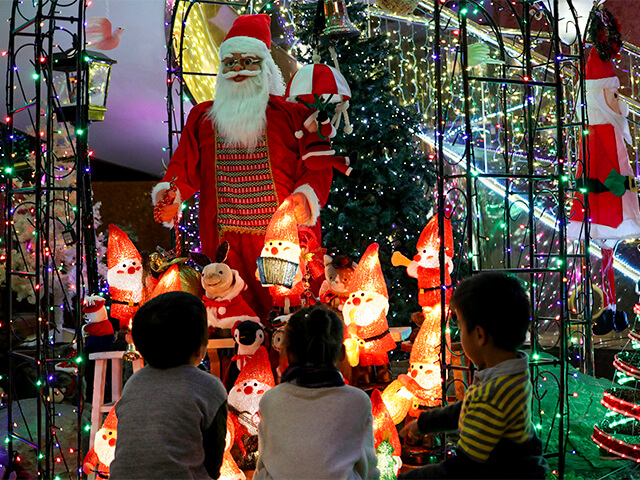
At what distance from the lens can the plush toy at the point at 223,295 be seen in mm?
3633

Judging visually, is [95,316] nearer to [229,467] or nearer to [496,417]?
[229,467]

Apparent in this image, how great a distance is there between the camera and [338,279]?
3.83m

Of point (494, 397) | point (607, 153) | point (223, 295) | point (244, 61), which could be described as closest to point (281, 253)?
point (223, 295)

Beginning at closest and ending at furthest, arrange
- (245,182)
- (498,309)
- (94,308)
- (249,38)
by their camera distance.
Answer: (498,309) < (94,308) < (245,182) < (249,38)

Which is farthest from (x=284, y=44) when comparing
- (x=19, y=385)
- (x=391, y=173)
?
(x=19, y=385)

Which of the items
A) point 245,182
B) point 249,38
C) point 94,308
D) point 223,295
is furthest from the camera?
point 249,38

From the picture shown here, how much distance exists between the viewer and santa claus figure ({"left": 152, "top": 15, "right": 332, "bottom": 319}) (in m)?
4.14

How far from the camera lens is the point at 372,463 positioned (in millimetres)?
2279

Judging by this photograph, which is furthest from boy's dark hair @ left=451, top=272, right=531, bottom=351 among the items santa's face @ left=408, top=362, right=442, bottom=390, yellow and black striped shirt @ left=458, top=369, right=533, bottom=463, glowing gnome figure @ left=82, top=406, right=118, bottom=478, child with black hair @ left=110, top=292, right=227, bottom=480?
glowing gnome figure @ left=82, top=406, right=118, bottom=478

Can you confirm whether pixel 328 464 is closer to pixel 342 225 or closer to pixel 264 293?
pixel 264 293

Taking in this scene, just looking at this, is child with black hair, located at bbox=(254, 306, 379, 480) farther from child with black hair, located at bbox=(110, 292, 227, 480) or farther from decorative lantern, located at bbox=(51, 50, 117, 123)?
decorative lantern, located at bbox=(51, 50, 117, 123)

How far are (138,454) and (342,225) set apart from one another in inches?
184

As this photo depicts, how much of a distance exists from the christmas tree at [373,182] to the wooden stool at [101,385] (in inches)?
124

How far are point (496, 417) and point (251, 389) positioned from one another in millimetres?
1646
